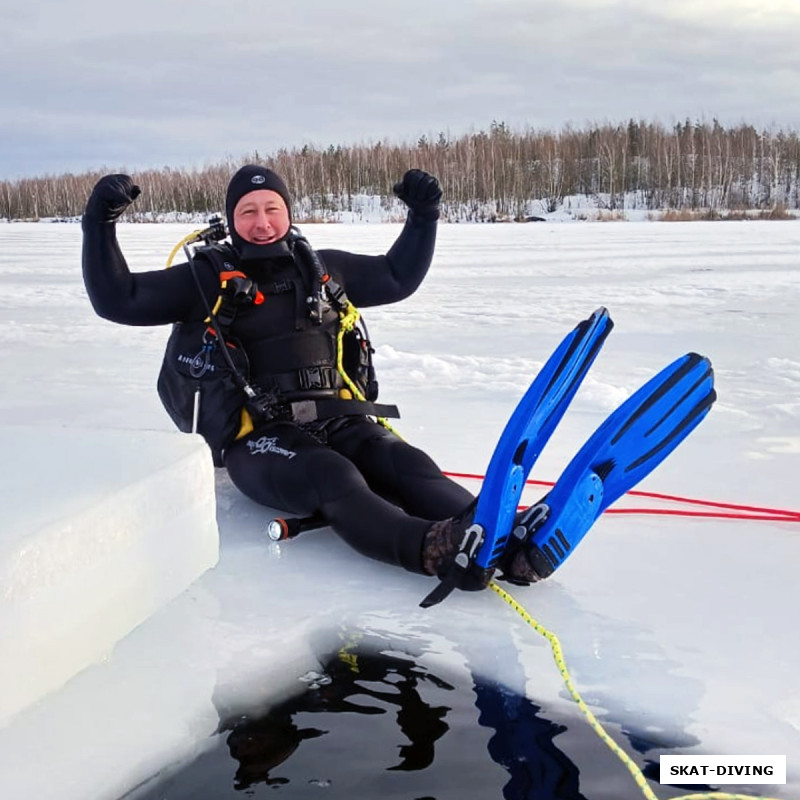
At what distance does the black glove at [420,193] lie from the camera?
2.86 meters

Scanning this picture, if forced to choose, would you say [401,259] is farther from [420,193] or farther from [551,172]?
[551,172]

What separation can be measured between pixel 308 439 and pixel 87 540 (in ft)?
2.98

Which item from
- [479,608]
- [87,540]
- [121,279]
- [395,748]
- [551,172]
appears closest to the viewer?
[395,748]

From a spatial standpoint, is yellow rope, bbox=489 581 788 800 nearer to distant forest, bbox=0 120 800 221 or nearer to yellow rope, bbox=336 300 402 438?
yellow rope, bbox=336 300 402 438

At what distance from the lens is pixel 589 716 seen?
1.55 meters

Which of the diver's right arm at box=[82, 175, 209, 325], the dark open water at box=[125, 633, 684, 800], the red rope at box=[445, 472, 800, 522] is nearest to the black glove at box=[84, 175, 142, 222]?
the diver's right arm at box=[82, 175, 209, 325]

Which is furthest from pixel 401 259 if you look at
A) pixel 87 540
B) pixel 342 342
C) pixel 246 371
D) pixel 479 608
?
pixel 87 540

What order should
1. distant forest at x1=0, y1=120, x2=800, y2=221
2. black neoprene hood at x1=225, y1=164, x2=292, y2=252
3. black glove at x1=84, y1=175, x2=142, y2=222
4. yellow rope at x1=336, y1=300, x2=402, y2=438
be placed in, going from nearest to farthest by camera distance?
black glove at x1=84, y1=175, x2=142, y2=222 → yellow rope at x1=336, y1=300, x2=402, y2=438 → black neoprene hood at x1=225, y1=164, x2=292, y2=252 → distant forest at x1=0, y1=120, x2=800, y2=221

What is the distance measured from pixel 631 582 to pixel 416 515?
52 centimetres

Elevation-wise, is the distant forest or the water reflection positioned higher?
the distant forest

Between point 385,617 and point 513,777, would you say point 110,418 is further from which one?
point 513,777

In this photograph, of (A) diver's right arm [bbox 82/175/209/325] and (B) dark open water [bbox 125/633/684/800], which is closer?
(B) dark open water [bbox 125/633/684/800]

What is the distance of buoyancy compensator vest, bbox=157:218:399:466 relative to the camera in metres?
2.57

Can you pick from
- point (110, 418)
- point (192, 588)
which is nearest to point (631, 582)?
point (192, 588)
